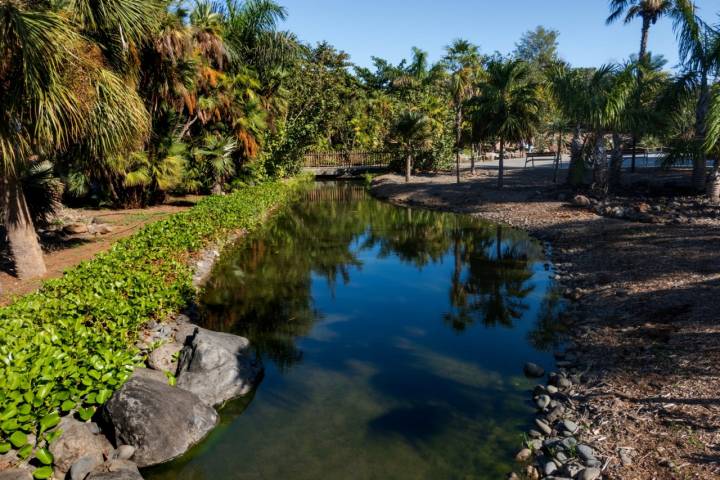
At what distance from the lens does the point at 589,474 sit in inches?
195

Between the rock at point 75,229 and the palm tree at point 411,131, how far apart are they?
2174 cm

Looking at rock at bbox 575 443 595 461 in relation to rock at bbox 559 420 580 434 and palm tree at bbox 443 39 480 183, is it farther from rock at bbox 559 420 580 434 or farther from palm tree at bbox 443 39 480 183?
palm tree at bbox 443 39 480 183

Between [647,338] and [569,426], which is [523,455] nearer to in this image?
[569,426]

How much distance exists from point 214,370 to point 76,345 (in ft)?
6.09

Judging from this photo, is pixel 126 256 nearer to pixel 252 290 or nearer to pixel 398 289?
pixel 252 290

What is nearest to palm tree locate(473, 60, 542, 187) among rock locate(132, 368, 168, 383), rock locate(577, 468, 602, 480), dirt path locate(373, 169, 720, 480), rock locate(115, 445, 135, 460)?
dirt path locate(373, 169, 720, 480)

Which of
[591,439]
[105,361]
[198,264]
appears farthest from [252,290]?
[591,439]

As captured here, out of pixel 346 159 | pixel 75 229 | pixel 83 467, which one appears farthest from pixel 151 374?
pixel 346 159

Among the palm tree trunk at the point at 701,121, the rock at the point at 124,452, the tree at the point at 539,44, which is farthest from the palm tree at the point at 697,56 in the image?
the tree at the point at 539,44

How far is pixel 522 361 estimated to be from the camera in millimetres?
8141

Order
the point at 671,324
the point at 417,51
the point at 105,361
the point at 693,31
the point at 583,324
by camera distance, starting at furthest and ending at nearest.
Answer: the point at 417,51 < the point at 693,31 < the point at 583,324 < the point at 671,324 < the point at 105,361

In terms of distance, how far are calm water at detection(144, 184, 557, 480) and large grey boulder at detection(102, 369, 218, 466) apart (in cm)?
18

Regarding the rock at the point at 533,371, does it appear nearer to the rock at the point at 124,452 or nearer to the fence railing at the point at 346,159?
the rock at the point at 124,452

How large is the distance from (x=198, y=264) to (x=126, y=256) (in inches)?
137
